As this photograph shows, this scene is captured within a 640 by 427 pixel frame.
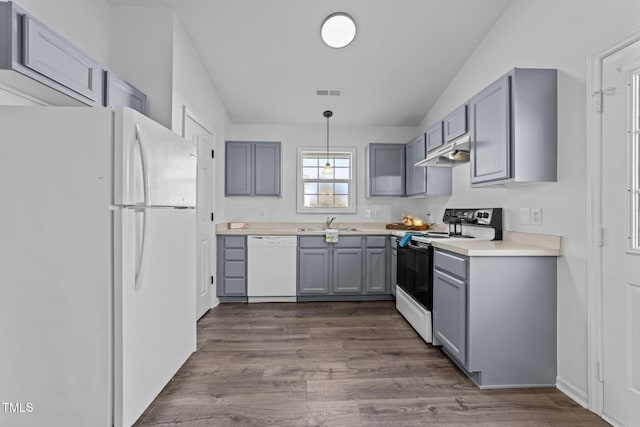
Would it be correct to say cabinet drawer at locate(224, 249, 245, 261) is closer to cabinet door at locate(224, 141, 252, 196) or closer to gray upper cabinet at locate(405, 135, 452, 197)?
cabinet door at locate(224, 141, 252, 196)

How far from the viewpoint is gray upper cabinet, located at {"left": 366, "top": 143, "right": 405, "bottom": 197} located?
4.63 meters

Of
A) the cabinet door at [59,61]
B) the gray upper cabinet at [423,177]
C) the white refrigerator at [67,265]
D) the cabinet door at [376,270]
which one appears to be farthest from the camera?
the cabinet door at [376,270]

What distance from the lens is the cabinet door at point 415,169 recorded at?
157 inches

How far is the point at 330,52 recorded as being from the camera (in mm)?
3443

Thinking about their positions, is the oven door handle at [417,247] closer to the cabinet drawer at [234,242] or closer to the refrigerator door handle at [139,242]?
the cabinet drawer at [234,242]

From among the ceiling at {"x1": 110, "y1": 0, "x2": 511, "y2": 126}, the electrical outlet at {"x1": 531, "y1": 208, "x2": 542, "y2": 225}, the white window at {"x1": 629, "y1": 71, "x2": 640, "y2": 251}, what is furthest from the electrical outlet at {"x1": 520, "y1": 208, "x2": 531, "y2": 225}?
the ceiling at {"x1": 110, "y1": 0, "x2": 511, "y2": 126}

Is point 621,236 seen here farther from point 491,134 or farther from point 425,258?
point 425,258

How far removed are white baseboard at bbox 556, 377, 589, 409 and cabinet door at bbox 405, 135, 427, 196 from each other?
2.29m

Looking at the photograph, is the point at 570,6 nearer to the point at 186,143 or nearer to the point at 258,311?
the point at 186,143

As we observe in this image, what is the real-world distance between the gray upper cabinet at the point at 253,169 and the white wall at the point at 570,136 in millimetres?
2956

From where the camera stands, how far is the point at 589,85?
1.95 m

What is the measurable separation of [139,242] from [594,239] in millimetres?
2492

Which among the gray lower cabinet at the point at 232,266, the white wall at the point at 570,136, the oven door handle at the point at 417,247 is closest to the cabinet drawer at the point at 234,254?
the gray lower cabinet at the point at 232,266

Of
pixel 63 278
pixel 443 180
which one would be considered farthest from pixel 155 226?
pixel 443 180
